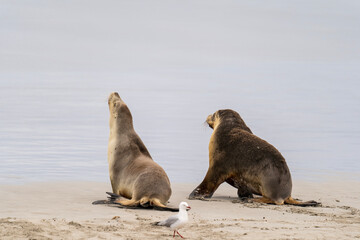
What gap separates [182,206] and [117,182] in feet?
10.2

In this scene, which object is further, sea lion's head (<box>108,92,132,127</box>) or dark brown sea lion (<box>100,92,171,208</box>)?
sea lion's head (<box>108,92,132,127</box>)

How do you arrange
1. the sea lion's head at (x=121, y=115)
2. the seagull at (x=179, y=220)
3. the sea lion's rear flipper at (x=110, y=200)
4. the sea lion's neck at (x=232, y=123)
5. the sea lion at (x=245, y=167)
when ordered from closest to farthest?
1. the seagull at (x=179, y=220)
2. the sea lion's rear flipper at (x=110, y=200)
3. the sea lion at (x=245, y=167)
4. the sea lion's head at (x=121, y=115)
5. the sea lion's neck at (x=232, y=123)

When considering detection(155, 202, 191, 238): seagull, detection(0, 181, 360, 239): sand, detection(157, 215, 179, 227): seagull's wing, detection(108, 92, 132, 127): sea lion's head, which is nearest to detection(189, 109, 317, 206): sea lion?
detection(0, 181, 360, 239): sand

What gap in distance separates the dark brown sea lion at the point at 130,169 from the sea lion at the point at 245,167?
3.70 ft

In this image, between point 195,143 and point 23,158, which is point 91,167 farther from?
point 195,143

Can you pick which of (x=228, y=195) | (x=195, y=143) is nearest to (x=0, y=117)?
(x=195, y=143)

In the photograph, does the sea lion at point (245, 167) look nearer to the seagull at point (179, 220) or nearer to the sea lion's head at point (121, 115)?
the sea lion's head at point (121, 115)

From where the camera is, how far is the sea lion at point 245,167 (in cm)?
1284

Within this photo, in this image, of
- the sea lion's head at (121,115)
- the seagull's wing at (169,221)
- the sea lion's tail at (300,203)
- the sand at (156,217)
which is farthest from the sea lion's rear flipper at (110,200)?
the sea lion's tail at (300,203)

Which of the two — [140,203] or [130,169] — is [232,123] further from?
[140,203]

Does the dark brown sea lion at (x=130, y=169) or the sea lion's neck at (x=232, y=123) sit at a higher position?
the sea lion's neck at (x=232, y=123)

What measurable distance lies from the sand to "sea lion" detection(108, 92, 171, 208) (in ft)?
1.34

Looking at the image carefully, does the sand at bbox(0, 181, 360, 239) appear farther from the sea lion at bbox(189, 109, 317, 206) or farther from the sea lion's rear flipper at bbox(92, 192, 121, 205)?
the sea lion at bbox(189, 109, 317, 206)

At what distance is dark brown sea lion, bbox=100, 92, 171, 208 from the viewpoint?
11.7 meters
